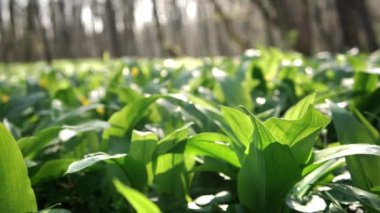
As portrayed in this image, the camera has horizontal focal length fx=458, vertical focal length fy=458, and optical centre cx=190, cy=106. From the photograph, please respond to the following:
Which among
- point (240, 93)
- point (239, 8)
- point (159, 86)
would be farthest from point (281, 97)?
point (239, 8)

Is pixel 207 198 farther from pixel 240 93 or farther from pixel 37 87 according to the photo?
pixel 37 87

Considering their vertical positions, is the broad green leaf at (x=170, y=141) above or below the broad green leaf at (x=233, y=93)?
above

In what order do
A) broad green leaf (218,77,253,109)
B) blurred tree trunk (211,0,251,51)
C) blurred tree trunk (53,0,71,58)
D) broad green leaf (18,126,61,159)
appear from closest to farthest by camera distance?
1. broad green leaf (18,126,61,159)
2. broad green leaf (218,77,253,109)
3. blurred tree trunk (211,0,251,51)
4. blurred tree trunk (53,0,71,58)

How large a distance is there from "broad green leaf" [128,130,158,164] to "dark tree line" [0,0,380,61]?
4779 mm

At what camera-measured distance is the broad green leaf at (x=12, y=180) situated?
67cm

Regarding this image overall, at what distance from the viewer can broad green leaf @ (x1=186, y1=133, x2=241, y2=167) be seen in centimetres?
88

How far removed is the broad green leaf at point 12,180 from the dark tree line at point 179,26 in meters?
5.03

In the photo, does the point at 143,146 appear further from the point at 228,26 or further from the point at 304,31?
the point at 228,26

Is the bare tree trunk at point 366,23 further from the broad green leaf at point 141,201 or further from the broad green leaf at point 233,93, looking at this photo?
the broad green leaf at point 141,201

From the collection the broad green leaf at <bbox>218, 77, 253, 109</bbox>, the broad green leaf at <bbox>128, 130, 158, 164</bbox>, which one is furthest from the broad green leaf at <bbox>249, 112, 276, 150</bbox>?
the broad green leaf at <bbox>218, 77, 253, 109</bbox>

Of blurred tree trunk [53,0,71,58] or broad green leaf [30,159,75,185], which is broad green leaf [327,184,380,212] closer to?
broad green leaf [30,159,75,185]

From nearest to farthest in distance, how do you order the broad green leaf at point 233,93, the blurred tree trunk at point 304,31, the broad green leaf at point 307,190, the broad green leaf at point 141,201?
the broad green leaf at point 141,201, the broad green leaf at point 307,190, the broad green leaf at point 233,93, the blurred tree trunk at point 304,31

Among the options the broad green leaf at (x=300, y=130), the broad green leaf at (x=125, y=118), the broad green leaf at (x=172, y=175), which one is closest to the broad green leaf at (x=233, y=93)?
the broad green leaf at (x=125, y=118)

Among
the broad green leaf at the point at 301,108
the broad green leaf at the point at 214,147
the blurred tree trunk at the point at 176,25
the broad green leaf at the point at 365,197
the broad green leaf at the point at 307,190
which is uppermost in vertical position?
the broad green leaf at the point at 301,108
